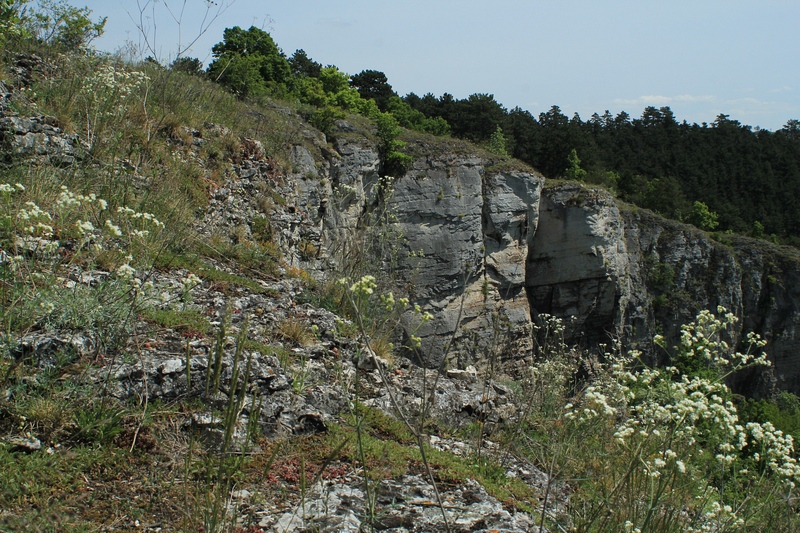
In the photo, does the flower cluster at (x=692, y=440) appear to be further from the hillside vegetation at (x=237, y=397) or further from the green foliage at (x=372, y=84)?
the green foliage at (x=372, y=84)

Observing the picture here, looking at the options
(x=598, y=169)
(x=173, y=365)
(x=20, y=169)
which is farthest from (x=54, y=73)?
(x=598, y=169)

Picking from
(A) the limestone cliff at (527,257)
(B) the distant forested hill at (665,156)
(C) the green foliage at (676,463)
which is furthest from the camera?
(B) the distant forested hill at (665,156)

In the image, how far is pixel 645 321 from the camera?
22812mm

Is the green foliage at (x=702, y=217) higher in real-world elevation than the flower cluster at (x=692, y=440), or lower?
higher

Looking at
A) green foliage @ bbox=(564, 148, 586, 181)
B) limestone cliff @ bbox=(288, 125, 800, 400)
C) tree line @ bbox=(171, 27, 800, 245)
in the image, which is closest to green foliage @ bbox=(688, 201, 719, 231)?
tree line @ bbox=(171, 27, 800, 245)

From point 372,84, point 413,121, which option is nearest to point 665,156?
point 372,84

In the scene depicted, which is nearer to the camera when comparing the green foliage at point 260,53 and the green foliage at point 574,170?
the green foliage at point 260,53

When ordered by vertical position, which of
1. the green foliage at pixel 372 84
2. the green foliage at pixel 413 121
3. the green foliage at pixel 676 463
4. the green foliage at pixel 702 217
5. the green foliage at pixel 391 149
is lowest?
the green foliage at pixel 676 463

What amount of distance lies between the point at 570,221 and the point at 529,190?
82.4 inches

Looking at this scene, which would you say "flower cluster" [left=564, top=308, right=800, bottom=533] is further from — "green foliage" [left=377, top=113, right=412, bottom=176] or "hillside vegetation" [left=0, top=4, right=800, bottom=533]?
"green foliage" [left=377, top=113, right=412, bottom=176]

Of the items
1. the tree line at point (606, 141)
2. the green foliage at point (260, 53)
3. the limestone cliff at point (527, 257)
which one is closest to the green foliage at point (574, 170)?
the tree line at point (606, 141)

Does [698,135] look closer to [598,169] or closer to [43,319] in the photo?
[598,169]

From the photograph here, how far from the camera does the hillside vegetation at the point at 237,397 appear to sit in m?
2.07

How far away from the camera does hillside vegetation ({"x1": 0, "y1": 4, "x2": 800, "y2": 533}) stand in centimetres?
207
